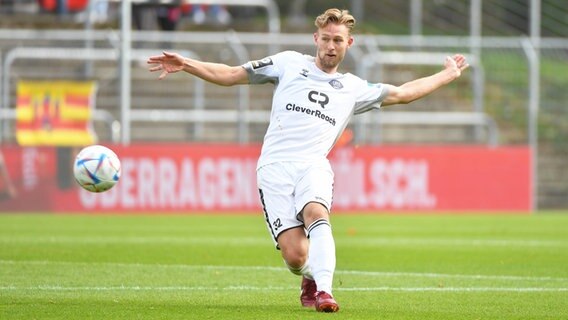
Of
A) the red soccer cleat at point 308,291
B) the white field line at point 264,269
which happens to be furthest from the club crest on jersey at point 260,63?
the white field line at point 264,269

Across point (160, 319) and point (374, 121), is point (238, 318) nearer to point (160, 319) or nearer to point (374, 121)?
point (160, 319)

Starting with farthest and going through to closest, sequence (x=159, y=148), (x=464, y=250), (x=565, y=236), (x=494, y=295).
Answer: (x=159, y=148) < (x=565, y=236) < (x=464, y=250) < (x=494, y=295)

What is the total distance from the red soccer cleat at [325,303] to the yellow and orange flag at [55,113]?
14.3 metres

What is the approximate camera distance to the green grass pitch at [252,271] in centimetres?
916

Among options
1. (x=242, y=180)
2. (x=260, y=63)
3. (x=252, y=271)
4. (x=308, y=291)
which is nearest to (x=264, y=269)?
(x=252, y=271)

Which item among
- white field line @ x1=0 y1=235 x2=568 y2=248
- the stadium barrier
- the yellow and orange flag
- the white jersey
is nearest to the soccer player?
the white jersey

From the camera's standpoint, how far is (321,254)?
8.84 metres

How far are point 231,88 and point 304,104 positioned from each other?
1714cm

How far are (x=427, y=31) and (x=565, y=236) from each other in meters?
13.8

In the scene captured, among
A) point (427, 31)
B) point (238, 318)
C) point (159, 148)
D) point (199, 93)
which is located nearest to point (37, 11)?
point (199, 93)

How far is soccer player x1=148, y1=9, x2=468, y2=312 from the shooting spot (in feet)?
30.3

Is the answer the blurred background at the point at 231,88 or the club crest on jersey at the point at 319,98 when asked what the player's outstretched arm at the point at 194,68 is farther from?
the blurred background at the point at 231,88

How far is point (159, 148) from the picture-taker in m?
22.6

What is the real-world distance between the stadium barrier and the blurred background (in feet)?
0.26
